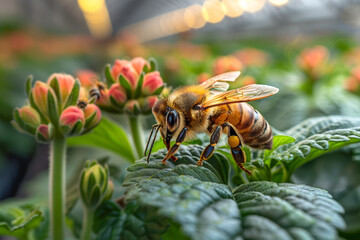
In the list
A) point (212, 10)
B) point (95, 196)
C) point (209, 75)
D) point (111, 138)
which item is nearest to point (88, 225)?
point (95, 196)

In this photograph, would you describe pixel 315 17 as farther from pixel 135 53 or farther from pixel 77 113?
pixel 77 113

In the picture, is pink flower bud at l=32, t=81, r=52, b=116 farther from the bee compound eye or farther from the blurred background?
the blurred background

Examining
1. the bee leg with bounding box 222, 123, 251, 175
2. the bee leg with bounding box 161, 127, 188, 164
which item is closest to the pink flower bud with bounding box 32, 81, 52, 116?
the bee leg with bounding box 161, 127, 188, 164

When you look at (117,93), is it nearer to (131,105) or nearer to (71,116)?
(131,105)

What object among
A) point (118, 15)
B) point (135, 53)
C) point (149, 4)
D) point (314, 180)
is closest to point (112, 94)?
point (314, 180)

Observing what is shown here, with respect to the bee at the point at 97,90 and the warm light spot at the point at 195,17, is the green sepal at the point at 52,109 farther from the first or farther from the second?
the warm light spot at the point at 195,17

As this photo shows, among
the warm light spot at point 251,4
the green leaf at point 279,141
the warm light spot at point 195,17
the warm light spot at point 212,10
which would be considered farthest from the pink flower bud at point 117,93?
the warm light spot at point 195,17
